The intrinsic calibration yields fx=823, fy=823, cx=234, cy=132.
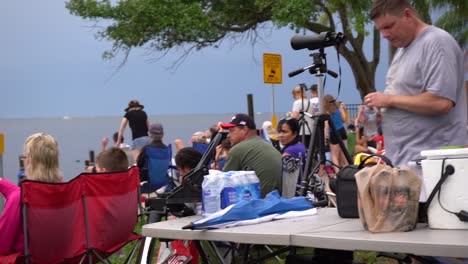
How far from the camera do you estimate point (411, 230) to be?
2.94 meters

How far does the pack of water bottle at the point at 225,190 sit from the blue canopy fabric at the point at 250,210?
0.12 metres

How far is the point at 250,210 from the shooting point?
131 inches

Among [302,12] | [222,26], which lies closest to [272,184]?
[302,12]

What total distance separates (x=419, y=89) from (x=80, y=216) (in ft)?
9.06

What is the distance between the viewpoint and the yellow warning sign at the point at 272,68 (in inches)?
513

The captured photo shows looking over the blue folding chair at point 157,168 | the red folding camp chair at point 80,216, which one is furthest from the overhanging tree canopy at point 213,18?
the red folding camp chair at point 80,216

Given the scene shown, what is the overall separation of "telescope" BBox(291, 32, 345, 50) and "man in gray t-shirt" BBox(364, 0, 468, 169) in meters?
1.47

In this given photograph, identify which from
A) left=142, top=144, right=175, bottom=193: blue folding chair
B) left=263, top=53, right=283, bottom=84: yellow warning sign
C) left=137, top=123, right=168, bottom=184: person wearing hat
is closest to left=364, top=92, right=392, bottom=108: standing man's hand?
left=142, top=144, right=175, bottom=193: blue folding chair

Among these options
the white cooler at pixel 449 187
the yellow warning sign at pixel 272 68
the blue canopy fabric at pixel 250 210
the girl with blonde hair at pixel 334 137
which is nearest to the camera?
the white cooler at pixel 449 187

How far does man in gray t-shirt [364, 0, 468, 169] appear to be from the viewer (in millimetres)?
3340

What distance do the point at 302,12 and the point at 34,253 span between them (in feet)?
43.5

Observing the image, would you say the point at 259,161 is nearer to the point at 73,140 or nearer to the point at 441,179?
the point at 441,179

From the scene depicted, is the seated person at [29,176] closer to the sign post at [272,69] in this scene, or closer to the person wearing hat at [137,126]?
the sign post at [272,69]

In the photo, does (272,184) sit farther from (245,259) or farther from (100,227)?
(245,259)
